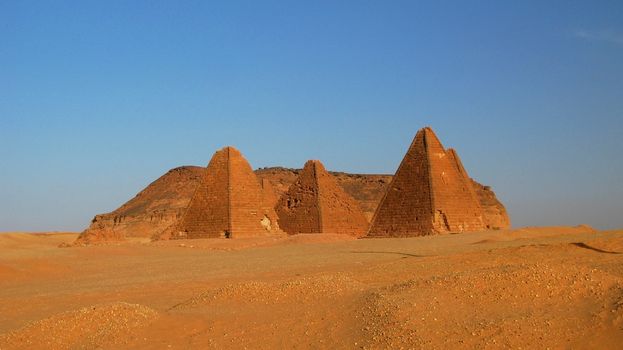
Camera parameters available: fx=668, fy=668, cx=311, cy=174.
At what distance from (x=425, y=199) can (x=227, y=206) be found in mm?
7657

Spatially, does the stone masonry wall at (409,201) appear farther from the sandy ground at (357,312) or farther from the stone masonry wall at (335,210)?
the sandy ground at (357,312)

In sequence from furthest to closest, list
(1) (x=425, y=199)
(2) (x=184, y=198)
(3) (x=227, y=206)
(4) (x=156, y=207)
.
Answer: (2) (x=184, y=198) < (4) (x=156, y=207) < (3) (x=227, y=206) < (1) (x=425, y=199)

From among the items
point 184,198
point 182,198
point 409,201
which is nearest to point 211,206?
point 409,201

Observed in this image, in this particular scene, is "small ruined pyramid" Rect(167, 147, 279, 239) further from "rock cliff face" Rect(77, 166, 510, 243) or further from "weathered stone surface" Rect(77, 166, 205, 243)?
"rock cliff face" Rect(77, 166, 510, 243)

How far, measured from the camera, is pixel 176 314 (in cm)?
832

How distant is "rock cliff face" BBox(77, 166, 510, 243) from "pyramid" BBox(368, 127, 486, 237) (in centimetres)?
1646

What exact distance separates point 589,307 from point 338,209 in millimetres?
24639

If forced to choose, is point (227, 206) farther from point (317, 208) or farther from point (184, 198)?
point (184, 198)

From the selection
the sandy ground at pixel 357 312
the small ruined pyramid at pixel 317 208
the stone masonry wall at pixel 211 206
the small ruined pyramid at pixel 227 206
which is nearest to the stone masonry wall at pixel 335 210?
the small ruined pyramid at pixel 317 208

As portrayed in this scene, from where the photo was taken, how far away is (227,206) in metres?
26.1

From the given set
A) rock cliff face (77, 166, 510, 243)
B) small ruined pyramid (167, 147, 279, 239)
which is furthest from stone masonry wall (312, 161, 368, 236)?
rock cliff face (77, 166, 510, 243)

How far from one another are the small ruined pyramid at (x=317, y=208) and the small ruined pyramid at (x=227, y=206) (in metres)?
3.26

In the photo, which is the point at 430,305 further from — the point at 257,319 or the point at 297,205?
the point at 297,205

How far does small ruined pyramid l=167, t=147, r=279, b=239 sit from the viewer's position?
26016 millimetres
